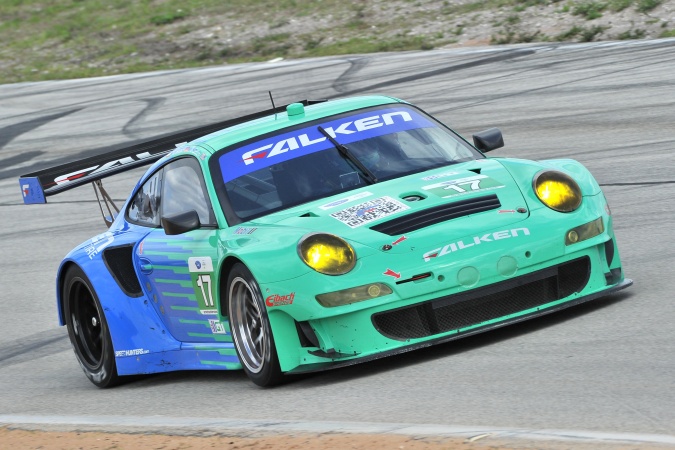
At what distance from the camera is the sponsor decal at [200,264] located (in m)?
6.27

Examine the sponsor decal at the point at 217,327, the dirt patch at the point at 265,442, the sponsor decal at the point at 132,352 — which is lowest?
the sponsor decal at the point at 132,352

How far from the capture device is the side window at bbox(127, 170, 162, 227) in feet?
24.1

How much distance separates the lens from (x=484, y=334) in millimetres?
6203

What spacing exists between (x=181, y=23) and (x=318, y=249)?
94.6 feet

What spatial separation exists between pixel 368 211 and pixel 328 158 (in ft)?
2.67

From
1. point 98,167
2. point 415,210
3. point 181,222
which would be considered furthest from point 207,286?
point 98,167

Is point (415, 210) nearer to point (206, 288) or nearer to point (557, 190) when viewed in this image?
point (557, 190)

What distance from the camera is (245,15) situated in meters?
33.0

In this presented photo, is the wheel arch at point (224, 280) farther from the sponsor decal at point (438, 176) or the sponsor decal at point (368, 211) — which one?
the sponsor decal at point (438, 176)

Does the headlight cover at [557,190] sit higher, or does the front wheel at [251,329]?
the headlight cover at [557,190]

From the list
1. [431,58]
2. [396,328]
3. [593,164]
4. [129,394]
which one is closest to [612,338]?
[396,328]

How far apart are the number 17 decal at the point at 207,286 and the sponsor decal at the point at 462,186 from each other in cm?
116

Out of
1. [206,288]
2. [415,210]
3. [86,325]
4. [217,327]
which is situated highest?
[415,210]

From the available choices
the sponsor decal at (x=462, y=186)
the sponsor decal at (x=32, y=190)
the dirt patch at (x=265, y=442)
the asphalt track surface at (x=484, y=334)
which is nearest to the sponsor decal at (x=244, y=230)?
the asphalt track surface at (x=484, y=334)
